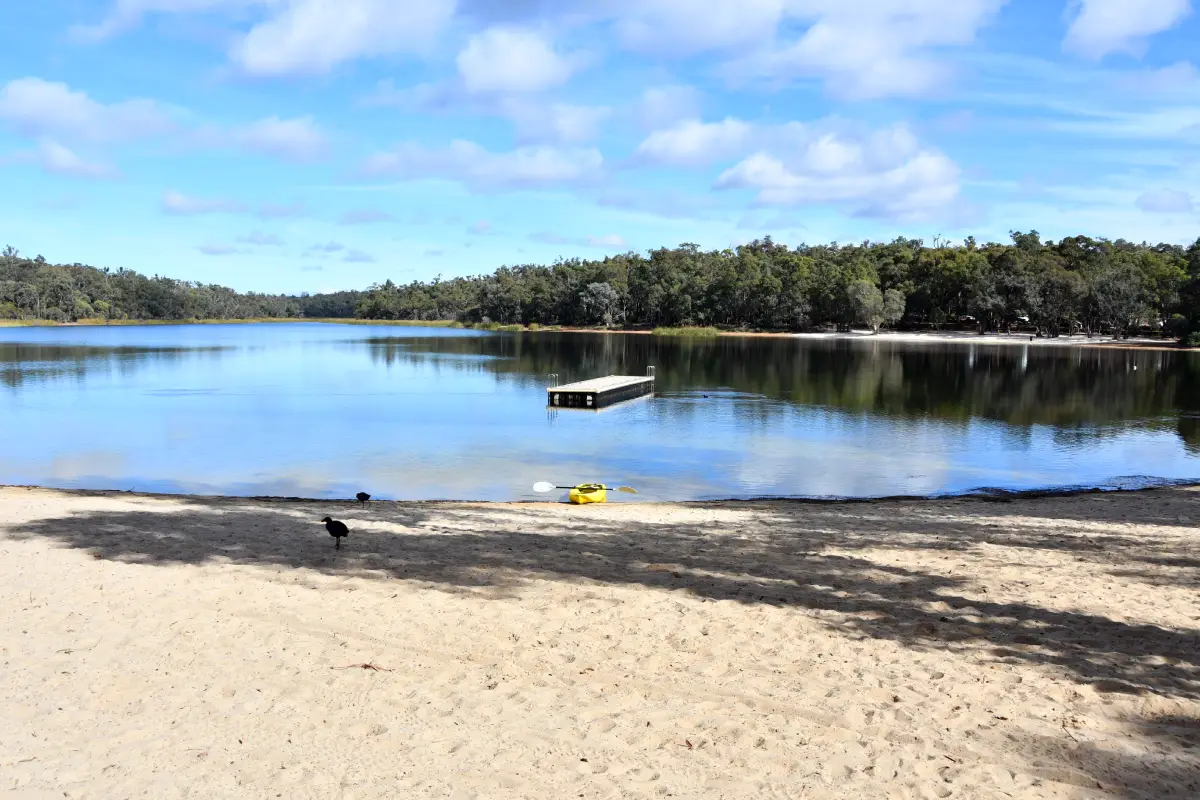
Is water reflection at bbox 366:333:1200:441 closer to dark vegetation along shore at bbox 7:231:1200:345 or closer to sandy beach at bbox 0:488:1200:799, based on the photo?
dark vegetation along shore at bbox 7:231:1200:345

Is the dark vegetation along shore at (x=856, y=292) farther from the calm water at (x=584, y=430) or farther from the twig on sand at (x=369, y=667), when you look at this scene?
the twig on sand at (x=369, y=667)

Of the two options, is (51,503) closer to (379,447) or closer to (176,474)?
(176,474)

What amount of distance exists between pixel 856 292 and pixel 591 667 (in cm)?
12732

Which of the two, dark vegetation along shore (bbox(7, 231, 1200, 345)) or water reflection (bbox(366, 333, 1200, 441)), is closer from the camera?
water reflection (bbox(366, 333, 1200, 441))

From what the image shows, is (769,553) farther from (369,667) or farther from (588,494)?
(588,494)

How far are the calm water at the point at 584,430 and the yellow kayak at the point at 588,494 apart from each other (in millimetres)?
2023

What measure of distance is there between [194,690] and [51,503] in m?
11.5

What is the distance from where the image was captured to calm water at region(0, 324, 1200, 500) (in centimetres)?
2458

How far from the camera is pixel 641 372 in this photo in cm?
6575

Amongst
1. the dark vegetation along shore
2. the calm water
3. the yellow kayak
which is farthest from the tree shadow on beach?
the dark vegetation along shore

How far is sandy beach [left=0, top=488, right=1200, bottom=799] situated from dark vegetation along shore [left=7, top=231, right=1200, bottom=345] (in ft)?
336

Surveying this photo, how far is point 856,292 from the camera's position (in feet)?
420

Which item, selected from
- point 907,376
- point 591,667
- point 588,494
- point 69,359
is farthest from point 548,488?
point 69,359

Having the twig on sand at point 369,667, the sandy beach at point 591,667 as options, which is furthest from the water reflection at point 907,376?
the twig on sand at point 369,667
